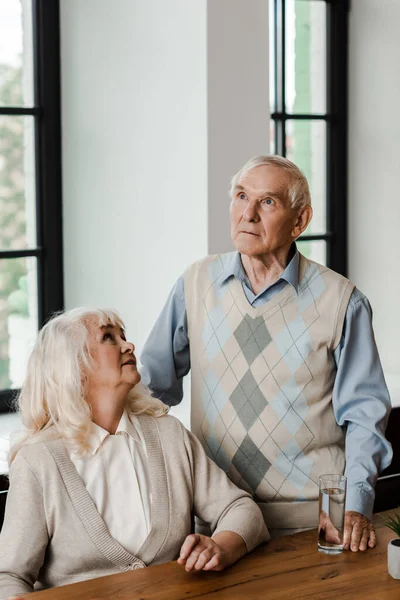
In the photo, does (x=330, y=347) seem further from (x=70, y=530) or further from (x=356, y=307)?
(x=70, y=530)

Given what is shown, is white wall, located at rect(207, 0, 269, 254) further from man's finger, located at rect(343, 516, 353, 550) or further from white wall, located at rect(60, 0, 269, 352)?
man's finger, located at rect(343, 516, 353, 550)

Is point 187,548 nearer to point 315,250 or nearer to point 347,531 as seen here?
point 347,531

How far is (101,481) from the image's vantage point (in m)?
2.19

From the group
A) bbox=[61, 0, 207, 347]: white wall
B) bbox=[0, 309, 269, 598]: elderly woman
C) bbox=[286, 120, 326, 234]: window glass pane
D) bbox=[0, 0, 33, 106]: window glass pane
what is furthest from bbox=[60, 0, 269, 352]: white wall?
bbox=[286, 120, 326, 234]: window glass pane

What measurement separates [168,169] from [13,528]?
1490mm

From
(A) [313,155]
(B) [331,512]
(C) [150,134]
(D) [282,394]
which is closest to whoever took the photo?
(B) [331,512]

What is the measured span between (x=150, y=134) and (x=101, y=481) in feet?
4.69

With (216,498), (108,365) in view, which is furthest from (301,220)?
(216,498)

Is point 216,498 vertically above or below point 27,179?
below

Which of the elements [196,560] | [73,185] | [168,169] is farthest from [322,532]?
[73,185]

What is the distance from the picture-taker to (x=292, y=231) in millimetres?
2457

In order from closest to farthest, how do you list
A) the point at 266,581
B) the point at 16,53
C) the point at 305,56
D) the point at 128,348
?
the point at 266,581
the point at 128,348
the point at 16,53
the point at 305,56

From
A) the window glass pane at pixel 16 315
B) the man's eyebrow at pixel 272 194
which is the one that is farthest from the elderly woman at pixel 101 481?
the window glass pane at pixel 16 315

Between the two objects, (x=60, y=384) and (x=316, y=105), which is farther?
(x=316, y=105)
